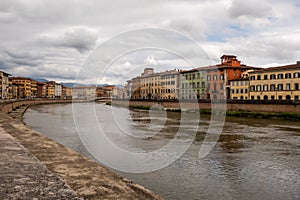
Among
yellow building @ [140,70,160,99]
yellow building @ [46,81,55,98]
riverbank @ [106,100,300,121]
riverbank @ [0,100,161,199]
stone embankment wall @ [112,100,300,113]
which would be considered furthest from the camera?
yellow building @ [46,81,55,98]

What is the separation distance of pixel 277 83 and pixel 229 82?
13.3 metres

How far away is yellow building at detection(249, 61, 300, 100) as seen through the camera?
47.4 metres

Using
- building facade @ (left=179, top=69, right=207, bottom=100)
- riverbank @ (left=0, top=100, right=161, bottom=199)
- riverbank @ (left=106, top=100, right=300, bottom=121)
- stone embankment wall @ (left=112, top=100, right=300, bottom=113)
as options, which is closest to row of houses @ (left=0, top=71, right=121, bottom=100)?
building facade @ (left=179, top=69, right=207, bottom=100)

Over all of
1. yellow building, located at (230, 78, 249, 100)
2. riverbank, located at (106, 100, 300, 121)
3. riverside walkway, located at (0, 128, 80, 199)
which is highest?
yellow building, located at (230, 78, 249, 100)

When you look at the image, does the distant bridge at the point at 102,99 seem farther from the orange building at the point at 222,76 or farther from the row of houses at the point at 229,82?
the orange building at the point at 222,76

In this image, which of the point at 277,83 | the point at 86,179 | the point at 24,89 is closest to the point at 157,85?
the point at 277,83

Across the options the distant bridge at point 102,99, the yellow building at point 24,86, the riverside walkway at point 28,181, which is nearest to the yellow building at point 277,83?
the riverside walkway at point 28,181

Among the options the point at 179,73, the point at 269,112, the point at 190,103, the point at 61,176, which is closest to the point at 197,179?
the point at 61,176

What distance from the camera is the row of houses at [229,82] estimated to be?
49156 mm

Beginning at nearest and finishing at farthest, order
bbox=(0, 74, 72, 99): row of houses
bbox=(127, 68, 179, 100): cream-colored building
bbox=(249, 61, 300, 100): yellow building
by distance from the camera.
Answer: bbox=(249, 61, 300, 100): yellow building, bbox=(127, 68, 179, 100): cream-colored building, bbox=(0, 74, 72, 99): row of houses

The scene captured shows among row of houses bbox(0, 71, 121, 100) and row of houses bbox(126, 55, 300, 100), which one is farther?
row of houses bbox(0, 71, 121, 100)

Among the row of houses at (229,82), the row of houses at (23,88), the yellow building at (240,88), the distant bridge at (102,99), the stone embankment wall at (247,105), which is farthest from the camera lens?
the distant bridge at (102,99)

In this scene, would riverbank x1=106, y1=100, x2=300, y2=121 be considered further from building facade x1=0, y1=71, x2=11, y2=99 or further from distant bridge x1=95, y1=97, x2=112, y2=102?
distant bridge x1=95, y1=97, x2=112, y2=102

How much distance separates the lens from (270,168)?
458 inches
